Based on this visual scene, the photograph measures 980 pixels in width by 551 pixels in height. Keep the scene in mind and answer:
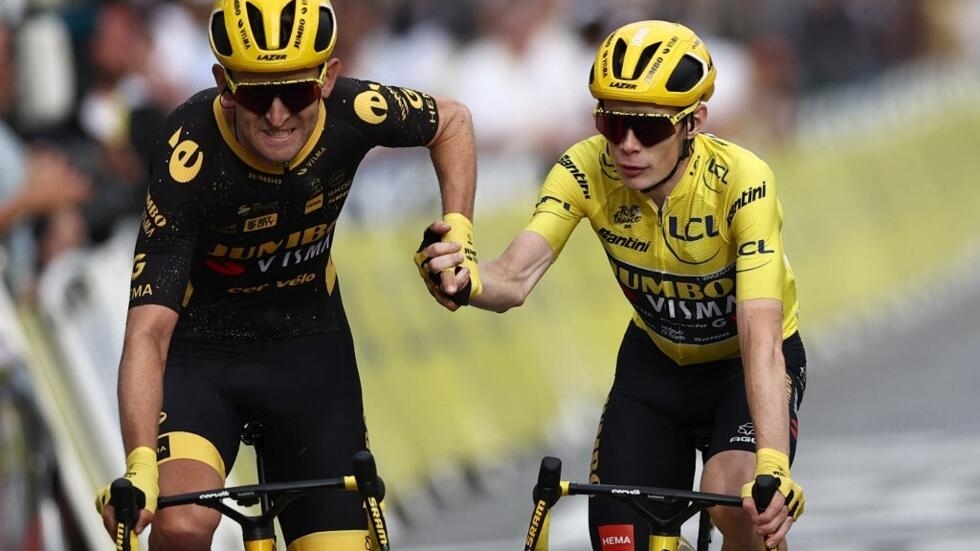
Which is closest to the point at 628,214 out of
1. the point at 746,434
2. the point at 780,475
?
the point at 746,434

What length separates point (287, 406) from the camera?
696cm

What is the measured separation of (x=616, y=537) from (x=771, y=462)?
0.78m

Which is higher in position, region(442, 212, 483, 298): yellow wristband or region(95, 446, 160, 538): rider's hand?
region(442, 212, 483, 298): yellow wristband

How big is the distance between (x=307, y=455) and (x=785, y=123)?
1487 centimetres

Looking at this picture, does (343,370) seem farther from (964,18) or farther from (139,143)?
(964,18)

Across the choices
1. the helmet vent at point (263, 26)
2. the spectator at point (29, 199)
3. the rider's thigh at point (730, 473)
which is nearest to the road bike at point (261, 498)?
the rider's thigh at point (730, 473)

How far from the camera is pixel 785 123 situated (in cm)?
2120

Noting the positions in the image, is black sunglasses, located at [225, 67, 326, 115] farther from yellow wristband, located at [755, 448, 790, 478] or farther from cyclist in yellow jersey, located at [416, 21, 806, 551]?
yellow wristband, located at [755, 448, 790, 478]

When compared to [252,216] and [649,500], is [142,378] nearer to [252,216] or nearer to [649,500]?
[252,216]

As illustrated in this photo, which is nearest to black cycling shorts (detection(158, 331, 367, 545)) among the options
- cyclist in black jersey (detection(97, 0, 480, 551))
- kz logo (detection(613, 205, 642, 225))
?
cyclist in black jersey (detection(97, 0, 480, 551))

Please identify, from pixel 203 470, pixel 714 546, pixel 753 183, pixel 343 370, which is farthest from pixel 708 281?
pixel 714 546

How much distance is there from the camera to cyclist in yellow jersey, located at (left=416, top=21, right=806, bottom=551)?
6.65 m

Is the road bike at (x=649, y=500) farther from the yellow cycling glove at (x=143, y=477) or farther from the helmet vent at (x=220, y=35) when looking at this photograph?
the helmet vent at (x=220, y=35)

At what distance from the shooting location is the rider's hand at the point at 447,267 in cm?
666
